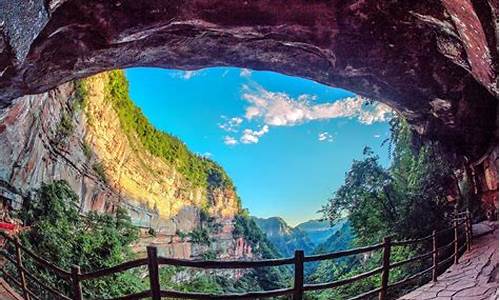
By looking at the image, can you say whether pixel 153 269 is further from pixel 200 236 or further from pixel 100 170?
pixel 200 236

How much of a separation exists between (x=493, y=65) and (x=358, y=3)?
99.4 inches

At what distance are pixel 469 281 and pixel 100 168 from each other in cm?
1099

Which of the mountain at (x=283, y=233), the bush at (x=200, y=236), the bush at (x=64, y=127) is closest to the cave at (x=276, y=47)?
the bush at (x=64, y=127)

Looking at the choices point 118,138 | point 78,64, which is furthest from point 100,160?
point 78,64

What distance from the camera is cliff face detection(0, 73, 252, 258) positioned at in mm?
7254

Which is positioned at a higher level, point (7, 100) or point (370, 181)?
point (7, 100)

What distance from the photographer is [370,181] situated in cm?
1170

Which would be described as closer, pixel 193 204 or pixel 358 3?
pixel 358 3

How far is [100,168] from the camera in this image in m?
12.2

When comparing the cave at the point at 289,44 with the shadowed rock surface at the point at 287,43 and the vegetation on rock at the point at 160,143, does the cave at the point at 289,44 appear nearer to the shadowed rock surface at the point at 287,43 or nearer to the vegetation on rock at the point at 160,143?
the shadowed rock surface at the point at 287,43

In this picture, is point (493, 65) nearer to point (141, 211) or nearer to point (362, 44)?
point (362, 44)

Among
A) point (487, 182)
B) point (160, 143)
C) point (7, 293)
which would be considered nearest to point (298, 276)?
point (7, 293)

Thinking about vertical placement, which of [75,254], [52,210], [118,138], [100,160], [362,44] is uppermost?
[362,44]

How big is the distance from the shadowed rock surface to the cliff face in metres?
1.77
